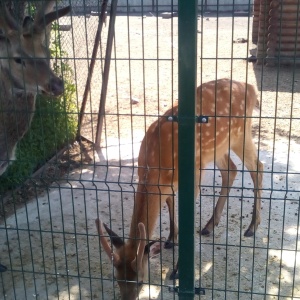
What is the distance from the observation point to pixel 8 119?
4.64 metres

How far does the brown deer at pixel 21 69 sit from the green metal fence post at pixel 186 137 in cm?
147

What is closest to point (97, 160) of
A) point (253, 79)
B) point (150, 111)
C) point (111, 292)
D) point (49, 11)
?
point (150, 111)

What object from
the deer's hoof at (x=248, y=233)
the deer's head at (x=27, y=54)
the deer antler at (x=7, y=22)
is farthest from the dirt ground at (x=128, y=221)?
the deer antler at (x=7, y=22)

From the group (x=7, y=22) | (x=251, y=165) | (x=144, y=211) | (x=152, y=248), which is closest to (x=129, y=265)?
(x=152, y=248)

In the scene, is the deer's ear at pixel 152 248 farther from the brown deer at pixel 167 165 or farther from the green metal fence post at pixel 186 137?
the green metal fence post at pixel 186 137

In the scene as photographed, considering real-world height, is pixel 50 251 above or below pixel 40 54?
below

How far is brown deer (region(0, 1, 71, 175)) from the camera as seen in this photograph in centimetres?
418

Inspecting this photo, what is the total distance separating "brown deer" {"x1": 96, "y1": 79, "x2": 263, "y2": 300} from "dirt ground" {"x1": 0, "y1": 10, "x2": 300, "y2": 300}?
12cm

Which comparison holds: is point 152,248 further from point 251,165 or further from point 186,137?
point 251,165

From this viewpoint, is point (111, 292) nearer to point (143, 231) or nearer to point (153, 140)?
point (143, 231)

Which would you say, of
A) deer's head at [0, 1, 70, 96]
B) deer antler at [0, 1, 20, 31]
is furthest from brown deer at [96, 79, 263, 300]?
deer antler at [0, 1, 20, 31]

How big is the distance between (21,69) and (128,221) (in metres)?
1.71

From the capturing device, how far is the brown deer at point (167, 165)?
343cm

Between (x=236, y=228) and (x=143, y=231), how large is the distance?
1.74 metres
